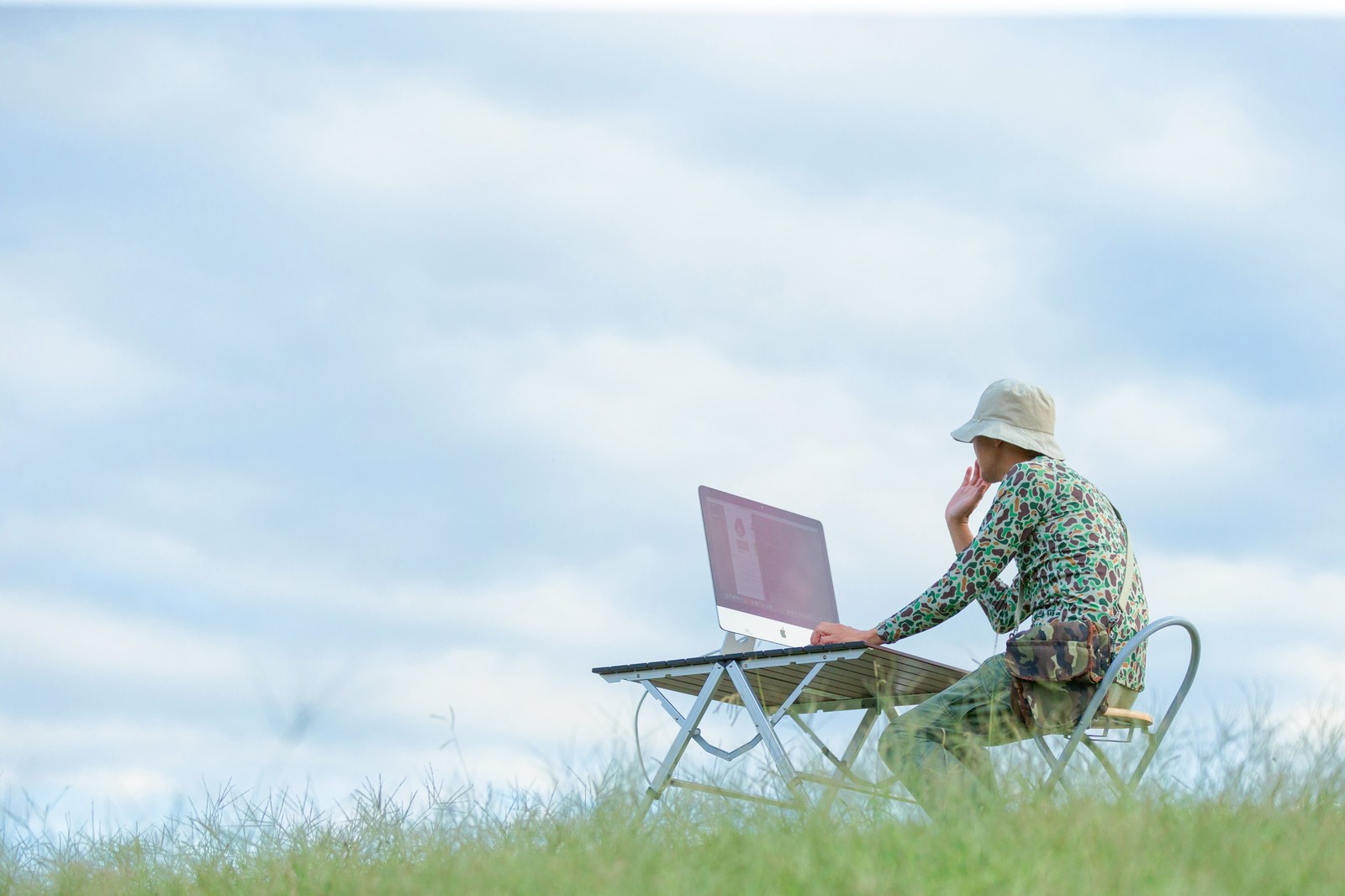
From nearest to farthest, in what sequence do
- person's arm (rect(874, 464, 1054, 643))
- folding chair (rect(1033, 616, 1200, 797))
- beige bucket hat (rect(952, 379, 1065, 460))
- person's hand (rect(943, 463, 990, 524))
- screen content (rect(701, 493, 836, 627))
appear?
folding chair (rect(1033, 616, 1200, 797)), person's arm (rect(874, 464, 1054, 643)), beige bucket hat (rect(952, 379, 1065, 460)), person's hand (rect(943, 463, 990, 524)), screen content (rect(701, 493, 836, 627))

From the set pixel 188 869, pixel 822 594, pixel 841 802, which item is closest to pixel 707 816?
pixel 841 802

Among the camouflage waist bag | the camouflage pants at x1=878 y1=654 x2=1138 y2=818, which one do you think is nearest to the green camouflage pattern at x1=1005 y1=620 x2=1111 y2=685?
the camouflage waist bag

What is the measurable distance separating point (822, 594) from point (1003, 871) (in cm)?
304

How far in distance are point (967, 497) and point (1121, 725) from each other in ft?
3.59

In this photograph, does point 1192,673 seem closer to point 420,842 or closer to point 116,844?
point 420,842

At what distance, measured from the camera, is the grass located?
289 centimetres

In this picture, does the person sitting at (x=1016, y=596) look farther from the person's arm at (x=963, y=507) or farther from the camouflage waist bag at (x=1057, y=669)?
the person's arm at (x=963, y=507)

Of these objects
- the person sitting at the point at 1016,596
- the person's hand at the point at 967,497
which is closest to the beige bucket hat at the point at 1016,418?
the person sitting at the point at 1016,596

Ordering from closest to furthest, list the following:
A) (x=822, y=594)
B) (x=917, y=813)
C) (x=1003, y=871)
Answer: (x=1003, y=871), (x=917, y=813), (x=822, y=594)

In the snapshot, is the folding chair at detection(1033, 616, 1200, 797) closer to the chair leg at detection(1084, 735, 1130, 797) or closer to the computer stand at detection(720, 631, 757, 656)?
the chair leg at detection(1084, 735, 1130, 797)

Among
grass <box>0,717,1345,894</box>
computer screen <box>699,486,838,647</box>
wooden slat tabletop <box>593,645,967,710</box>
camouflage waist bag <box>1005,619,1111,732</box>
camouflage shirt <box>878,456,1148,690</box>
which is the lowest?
grass <box>0,717,1345,894</box>

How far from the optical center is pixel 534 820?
12.9 feet

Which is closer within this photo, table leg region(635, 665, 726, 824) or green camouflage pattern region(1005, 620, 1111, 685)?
green camouflage pattern region(1005, 620, 1111, 685)

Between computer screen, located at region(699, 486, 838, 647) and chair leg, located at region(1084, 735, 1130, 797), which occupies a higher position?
computer screen, located at region(699, 486, 838, 647)
